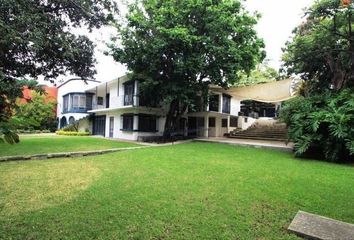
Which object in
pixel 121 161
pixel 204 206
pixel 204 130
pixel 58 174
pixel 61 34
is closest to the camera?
pixel 204 206

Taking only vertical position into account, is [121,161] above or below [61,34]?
below

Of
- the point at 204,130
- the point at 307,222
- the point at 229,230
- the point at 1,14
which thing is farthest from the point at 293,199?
the point at 204,130

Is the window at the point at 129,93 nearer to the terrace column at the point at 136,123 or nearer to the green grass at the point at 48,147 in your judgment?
the terrace column at the point at 136,123

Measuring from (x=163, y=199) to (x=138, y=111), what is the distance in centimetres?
1481

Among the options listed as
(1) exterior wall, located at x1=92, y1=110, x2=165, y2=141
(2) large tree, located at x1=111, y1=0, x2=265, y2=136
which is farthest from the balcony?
(2) large tree, located at x1=111, y1=0, x2=265, y2=136

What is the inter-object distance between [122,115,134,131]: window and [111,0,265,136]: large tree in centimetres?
394

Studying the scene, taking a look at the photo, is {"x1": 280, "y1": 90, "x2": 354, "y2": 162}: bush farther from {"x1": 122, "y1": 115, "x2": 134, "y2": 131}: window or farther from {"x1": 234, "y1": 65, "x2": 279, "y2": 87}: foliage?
{"x1": 234, "y1": 65, "x2": 279, "y2": 87}: foliage

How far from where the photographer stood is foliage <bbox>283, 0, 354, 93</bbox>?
12.4 m

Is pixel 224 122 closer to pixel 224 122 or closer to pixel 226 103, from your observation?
pixel 224 122

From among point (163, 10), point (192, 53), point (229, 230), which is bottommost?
point (229, 230)

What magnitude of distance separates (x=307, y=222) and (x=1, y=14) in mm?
10138

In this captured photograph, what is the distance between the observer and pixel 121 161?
983cm

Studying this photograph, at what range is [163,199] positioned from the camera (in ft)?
17.7

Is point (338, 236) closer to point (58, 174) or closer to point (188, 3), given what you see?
point (58, 174)
